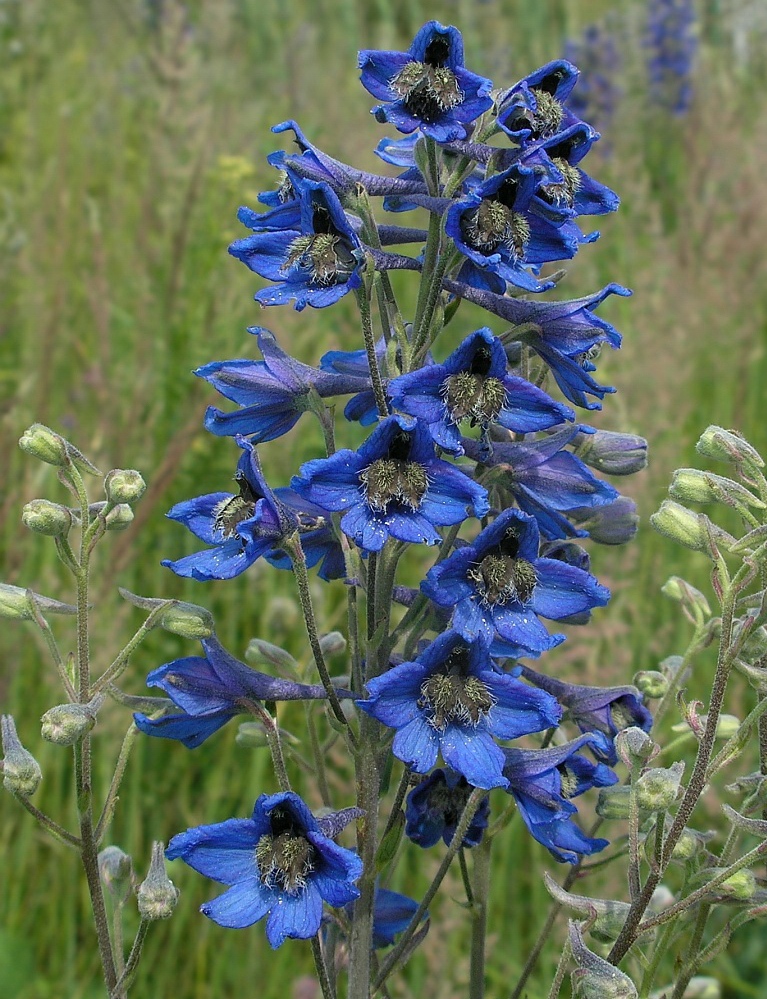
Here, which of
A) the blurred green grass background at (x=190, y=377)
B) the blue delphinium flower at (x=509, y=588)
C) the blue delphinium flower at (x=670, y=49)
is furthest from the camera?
the blue delphinium flower at (x=670, y=49)

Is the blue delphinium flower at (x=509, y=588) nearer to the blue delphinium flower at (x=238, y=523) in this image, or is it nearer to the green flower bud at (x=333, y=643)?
the blue delphinium flower at (x=238, y=523)

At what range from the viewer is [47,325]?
4164mm

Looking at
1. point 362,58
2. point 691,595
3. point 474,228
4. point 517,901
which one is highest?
point 362,58

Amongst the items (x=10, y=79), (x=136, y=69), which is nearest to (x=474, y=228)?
(x=10, y=79)

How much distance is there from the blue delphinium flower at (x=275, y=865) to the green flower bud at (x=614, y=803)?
0.47m

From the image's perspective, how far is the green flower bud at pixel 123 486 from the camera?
175 centimetres

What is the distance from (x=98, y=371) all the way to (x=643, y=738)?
292cm

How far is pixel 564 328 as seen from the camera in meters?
1.77

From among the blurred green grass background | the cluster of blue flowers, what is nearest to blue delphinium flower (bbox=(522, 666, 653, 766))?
the cluster of blue flowers

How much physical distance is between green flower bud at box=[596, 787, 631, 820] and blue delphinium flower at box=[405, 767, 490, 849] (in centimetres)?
19

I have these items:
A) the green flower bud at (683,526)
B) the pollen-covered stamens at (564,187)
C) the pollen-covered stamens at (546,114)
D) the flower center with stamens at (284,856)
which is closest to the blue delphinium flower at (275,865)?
the flower center with stamens at (284,856)

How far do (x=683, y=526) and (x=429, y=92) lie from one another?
78 cm

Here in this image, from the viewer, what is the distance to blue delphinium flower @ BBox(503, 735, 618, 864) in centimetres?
172

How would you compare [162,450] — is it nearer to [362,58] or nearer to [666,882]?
[666,882]
